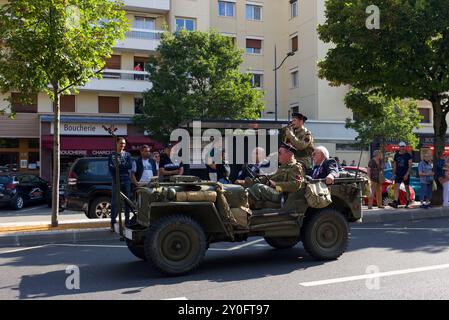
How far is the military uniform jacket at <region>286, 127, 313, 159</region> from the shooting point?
7426 mm

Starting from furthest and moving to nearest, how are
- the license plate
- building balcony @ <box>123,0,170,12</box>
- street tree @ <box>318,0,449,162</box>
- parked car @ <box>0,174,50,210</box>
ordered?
building balcony @ <box>123,0,170,12</box> < parked car @ <box>0,174,50,210</box> < street tree @ <box>318,0,449,162</box> < the license plate

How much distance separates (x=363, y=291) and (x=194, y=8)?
1161 inches

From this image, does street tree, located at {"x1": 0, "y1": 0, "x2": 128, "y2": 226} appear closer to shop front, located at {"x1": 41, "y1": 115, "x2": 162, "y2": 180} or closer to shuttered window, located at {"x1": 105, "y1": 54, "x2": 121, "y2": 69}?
shop front, located at {"x1": 41, "y1": 115, "x2": 162, "y2": 180}

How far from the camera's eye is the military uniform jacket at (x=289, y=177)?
651 centimetres

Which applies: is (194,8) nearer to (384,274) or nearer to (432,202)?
(432,202)

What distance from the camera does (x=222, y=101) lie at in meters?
23.7

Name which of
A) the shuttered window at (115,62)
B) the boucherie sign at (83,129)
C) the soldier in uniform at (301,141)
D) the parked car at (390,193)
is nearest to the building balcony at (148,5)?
the shuttered window at (115,62)

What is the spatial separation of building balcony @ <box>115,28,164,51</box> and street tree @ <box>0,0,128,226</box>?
64.8 feet

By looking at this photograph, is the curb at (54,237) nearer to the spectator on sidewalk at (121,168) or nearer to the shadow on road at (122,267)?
the spectator on sidewalk at (121,168)

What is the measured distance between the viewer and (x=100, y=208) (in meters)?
12.6

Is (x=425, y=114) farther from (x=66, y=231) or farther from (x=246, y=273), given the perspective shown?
(x=246, y=273)

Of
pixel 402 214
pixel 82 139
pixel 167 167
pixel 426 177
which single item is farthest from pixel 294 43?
pixel 167 167

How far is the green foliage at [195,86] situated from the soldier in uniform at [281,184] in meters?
16.9

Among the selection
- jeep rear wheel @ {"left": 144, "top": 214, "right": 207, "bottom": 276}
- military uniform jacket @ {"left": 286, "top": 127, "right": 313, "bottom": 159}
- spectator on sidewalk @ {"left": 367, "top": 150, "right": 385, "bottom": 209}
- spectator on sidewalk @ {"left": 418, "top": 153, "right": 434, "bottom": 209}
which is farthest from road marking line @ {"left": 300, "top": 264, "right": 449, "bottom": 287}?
spectator on sidewalk @ {"left": 418, "top": 153, "right": 434, "bottom": 209}
